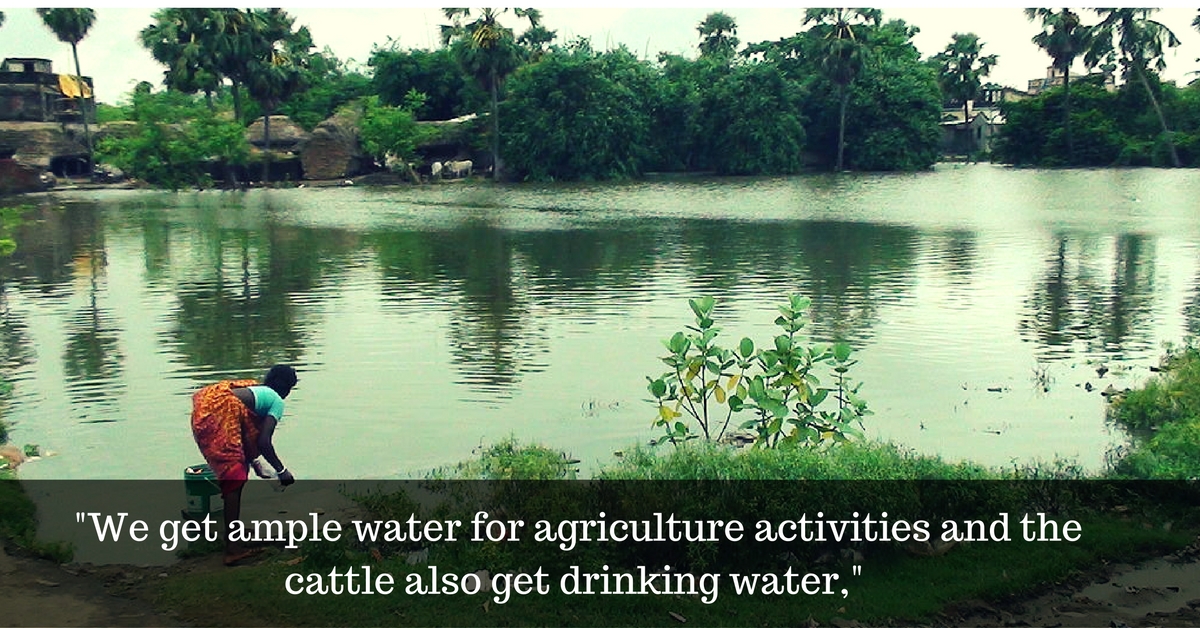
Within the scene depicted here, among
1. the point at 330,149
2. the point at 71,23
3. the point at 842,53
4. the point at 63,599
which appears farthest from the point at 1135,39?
the point at 63,599

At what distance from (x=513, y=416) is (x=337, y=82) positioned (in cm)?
6849

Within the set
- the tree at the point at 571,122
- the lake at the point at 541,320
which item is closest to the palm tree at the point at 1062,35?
the tree at the point at 571,122

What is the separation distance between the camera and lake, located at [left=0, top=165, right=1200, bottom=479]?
11812 millimetres

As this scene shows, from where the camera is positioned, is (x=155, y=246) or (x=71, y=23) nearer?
(x=155, y=246)

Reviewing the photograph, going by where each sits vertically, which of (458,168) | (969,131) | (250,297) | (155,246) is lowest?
(250,297)

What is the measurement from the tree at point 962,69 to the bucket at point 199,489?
279 ft

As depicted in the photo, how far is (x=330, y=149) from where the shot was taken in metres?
64.3

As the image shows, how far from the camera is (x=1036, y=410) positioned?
12.4 m

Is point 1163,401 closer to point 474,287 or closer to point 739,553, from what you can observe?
point 739,553

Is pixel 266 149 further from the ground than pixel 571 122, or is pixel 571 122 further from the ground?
pixel 571 122

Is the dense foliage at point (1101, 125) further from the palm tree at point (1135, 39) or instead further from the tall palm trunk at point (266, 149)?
the tall palm trunk at point (266, 149)

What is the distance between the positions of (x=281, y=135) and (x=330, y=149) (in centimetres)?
350

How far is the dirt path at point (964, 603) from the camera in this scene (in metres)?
6.51

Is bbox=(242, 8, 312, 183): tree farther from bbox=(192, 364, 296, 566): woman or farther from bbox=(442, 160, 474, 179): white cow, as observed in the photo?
bbox=(192, 364, 296, 566): woman
